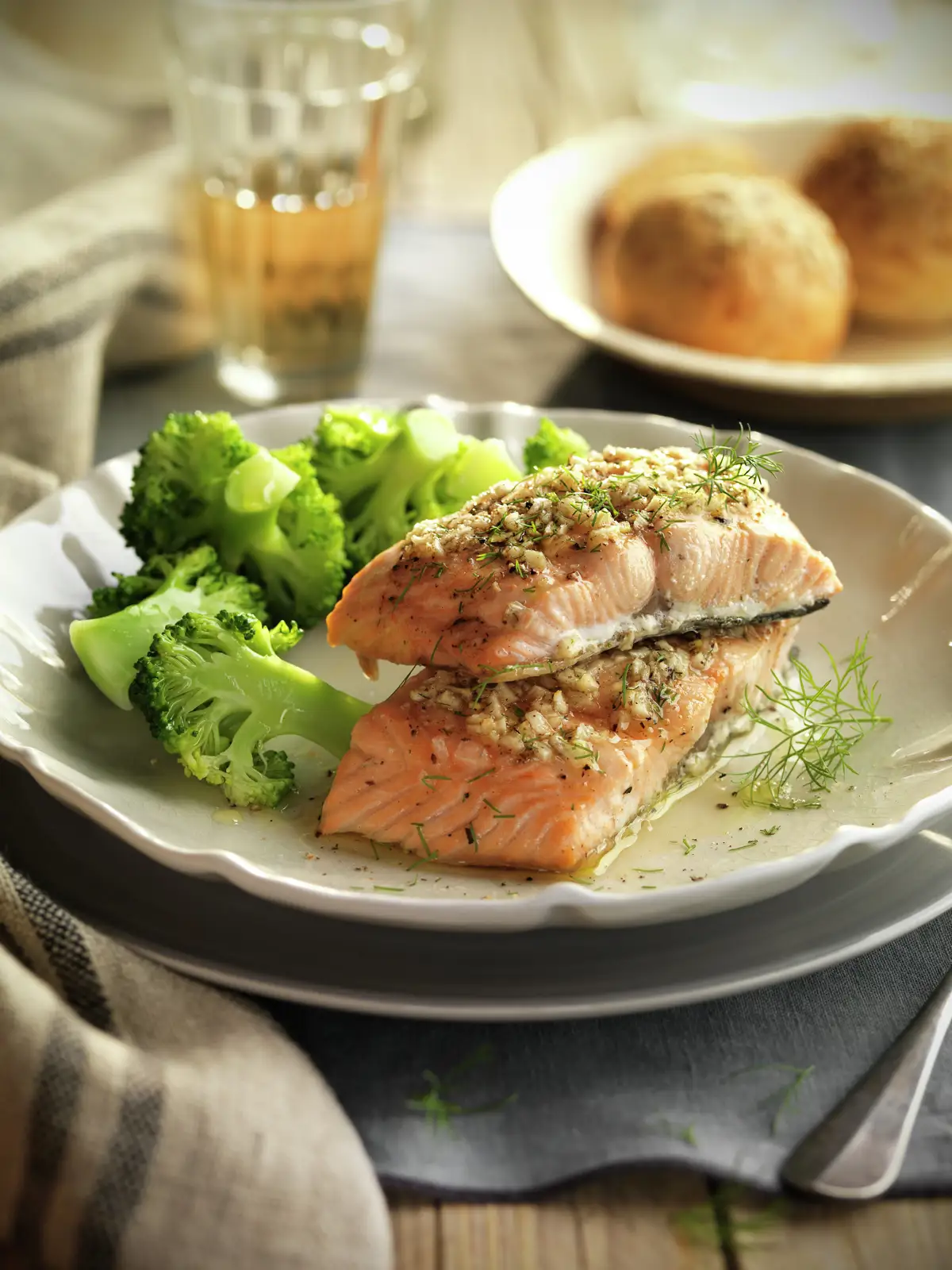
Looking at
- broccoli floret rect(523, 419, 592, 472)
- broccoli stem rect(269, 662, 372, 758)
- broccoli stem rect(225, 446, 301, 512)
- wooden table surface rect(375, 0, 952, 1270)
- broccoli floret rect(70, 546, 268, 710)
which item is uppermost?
broccoli stem rect(225, 446, 301, 512)

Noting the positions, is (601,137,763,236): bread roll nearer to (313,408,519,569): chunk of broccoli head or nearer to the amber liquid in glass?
the amber liquid in glass

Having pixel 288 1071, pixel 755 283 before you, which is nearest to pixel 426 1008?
pixel 288 1071

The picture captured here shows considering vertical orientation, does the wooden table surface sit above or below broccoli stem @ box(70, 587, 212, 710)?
below

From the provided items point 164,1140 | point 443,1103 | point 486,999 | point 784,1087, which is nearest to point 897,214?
point 784,1087

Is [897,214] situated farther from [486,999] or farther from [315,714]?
[486,999]

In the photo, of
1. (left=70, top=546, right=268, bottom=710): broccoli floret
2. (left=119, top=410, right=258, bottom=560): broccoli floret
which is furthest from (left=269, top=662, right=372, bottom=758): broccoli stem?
(left=119, top=410, right=258, bottom=560): broccoli floret

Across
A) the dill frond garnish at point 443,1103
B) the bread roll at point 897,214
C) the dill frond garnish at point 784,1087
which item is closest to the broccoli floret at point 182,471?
the dill frond garnish at point 443,1103

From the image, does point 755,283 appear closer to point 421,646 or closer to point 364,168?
point 364,168
